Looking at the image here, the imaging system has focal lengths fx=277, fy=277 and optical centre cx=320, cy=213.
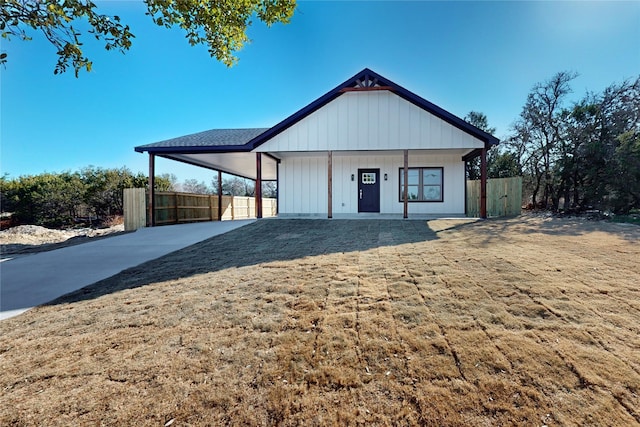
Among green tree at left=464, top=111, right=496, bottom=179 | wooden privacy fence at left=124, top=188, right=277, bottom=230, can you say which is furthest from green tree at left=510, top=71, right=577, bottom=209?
wooden privacy fence at left=124, top=188, right=277, bottom=230

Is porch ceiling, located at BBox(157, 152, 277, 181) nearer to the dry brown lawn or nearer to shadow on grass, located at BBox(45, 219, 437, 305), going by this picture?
shadow on grass, located at BBox(45, 219, 437, 305)

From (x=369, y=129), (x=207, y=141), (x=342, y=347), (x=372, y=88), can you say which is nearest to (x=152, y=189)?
(x=207, y=141)

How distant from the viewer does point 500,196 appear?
13188 millimetres

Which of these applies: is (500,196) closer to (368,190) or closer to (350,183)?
(368,190)

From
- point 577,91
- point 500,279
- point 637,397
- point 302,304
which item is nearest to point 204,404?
point 302,304

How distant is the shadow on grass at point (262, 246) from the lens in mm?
4570

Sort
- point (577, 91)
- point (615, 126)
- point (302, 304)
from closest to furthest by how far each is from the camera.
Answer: point (302, 304), point (615, 126), point (577, 91)

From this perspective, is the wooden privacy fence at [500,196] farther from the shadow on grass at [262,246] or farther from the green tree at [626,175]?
the shadow on grass at [262,246]

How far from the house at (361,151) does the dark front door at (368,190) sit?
1.8 inches

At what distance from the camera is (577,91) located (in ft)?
44.7

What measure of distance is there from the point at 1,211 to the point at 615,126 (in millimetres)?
30664

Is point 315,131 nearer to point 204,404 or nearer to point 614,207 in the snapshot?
point 204,404

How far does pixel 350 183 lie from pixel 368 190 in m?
0.89

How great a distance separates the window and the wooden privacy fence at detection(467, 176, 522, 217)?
2.32 meters
